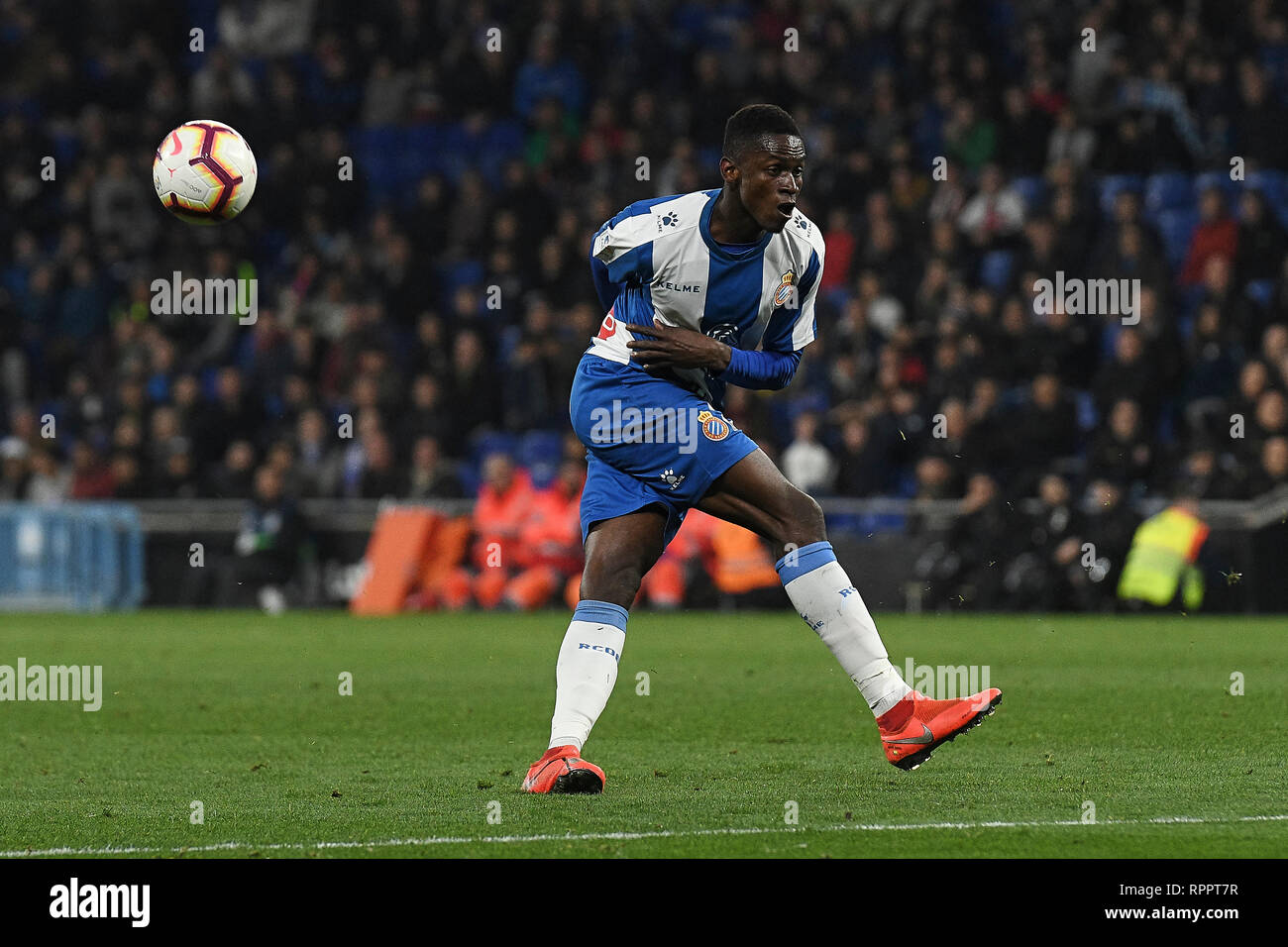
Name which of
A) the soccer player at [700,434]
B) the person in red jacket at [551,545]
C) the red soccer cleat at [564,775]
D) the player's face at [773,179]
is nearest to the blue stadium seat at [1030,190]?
the person in red jacket at [551,545]

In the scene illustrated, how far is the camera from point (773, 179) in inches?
248

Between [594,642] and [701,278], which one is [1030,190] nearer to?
[701,278]

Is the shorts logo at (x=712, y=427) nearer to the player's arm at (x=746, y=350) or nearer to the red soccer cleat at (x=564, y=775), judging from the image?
the player's arm at (x=746, y=350)

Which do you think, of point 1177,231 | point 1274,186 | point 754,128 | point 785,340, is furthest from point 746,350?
point 1274,186

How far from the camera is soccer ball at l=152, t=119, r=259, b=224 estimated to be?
27.9ft

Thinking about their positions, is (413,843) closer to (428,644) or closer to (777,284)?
(777,284)

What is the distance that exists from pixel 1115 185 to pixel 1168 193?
1.62 ft

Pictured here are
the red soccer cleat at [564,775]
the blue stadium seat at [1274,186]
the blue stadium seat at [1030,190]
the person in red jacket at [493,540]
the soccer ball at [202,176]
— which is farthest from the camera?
the blue stadium seat at [1030,190]

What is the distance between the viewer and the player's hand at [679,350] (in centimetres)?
636

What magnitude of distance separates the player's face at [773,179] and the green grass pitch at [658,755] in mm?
1869

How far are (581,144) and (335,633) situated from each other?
26.7ft

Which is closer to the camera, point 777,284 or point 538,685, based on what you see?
point 777,284

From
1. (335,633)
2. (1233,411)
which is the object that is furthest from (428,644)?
(1233,411)

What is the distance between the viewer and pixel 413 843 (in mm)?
5160
